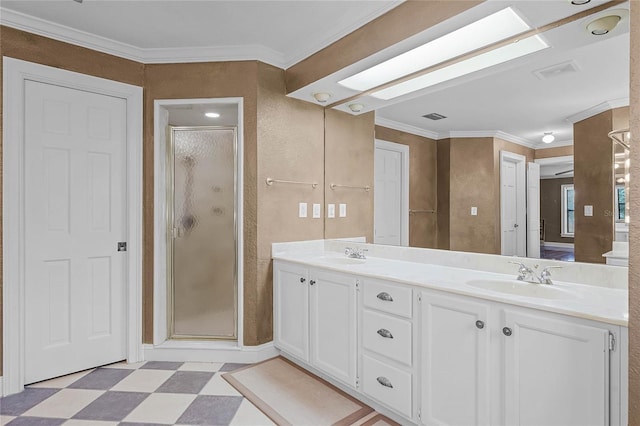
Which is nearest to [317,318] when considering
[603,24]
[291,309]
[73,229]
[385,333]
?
[291,309]

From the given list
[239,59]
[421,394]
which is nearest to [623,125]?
[421,394]

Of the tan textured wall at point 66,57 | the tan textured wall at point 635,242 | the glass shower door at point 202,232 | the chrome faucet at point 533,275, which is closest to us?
the tan textured wall at point 635,242

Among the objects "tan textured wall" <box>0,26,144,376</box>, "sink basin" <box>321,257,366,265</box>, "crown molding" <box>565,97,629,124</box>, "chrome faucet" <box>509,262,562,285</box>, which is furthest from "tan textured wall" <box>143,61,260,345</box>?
"crown molding" <box>565,97,629,124</box>

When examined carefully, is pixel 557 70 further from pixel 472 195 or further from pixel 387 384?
pixel 387 384

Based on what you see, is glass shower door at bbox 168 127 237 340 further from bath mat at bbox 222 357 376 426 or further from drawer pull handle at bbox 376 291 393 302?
drawer pull handle at bbox 376 291 393 302

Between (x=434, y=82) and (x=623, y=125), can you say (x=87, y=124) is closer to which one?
(x=434, y=82)

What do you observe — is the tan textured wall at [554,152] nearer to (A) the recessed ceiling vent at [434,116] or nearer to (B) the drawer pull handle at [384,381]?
(A) the recessed ceiling vent at [434,116]

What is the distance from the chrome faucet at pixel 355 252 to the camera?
2805 millimetres

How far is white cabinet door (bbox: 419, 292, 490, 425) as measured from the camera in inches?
59.8

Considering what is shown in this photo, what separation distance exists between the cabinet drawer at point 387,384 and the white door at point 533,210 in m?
0.98

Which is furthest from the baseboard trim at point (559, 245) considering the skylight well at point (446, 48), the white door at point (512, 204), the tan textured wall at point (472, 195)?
the skylight well at point (446, 48)

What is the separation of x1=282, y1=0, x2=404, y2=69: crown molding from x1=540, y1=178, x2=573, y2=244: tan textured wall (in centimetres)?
133

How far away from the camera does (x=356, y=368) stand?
83.3 inches

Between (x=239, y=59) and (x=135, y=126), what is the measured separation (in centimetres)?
97
